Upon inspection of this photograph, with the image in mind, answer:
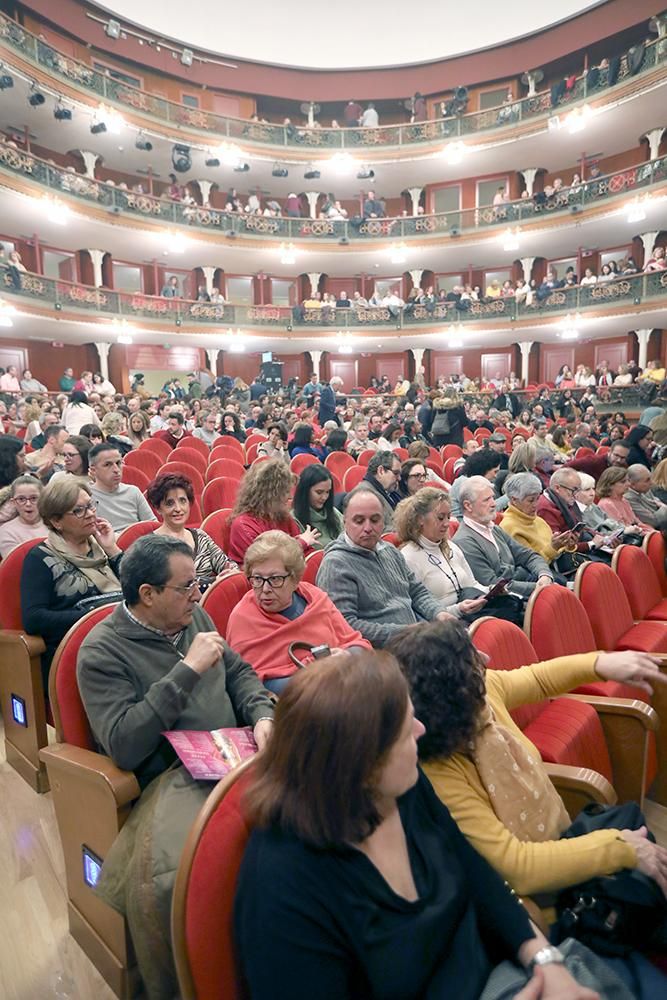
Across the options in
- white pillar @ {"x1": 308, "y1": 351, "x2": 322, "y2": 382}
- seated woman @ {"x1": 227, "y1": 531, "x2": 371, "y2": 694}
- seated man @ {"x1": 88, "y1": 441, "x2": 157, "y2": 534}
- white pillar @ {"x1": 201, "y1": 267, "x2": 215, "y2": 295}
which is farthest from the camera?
white pillar @ {"x1": 308, "y1": 351, "x2": 322, "y2": 382}

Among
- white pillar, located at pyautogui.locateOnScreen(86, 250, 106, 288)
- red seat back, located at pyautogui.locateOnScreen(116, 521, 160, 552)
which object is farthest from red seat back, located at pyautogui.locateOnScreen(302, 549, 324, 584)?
white pillar, located at pyautogui.locateOnScreen(86, 250, 106, 288)

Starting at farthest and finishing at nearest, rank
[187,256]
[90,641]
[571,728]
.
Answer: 1. [187,256]
2. [571,728]
3. [90,641]

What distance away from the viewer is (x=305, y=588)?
2082 millimetres

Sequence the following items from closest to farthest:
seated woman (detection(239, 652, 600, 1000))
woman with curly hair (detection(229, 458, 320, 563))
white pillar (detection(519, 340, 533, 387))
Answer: seated woman (detection(239, 652, 600, 1000))
woman with curly hair (detection(229, 458, 320, 563))
white pillar (detection(519, 340, 533, 387))

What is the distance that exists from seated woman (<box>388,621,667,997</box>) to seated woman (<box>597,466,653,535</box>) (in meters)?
3.17

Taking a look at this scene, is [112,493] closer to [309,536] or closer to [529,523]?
[309,536]

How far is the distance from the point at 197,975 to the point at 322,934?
0.85 ft

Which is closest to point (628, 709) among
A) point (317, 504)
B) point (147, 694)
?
point (147, 694)

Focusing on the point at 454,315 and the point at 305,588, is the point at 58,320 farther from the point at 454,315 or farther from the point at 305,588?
the point at 305,588

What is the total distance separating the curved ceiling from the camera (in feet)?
54.5

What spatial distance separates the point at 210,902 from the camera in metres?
0.95

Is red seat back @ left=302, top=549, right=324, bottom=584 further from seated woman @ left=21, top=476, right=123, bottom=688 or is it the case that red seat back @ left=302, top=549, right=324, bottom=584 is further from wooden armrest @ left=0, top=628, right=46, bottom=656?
wooden armrest @ left=0, top=628, right=46, bottom=656

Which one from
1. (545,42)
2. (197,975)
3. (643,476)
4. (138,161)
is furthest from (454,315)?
(197,975)

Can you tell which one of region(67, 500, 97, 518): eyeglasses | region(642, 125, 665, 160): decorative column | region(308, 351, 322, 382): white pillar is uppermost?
region(642, 125, 665, 160): decorative column
